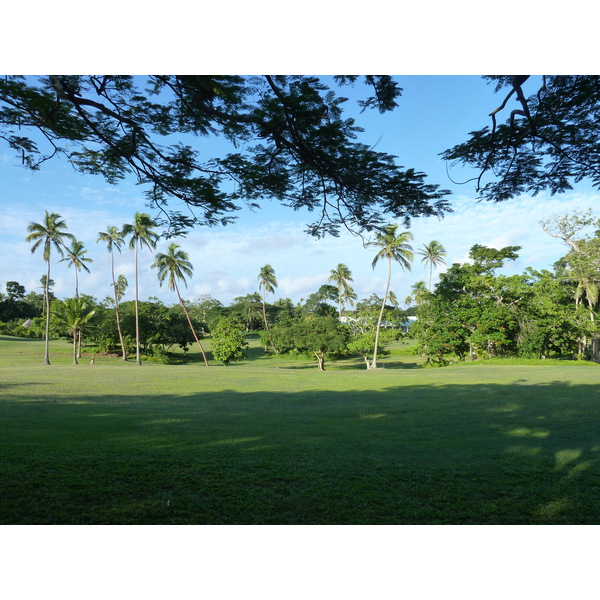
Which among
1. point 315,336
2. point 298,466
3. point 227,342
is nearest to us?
point 298,466

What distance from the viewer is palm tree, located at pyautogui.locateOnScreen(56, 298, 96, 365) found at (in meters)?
25.5

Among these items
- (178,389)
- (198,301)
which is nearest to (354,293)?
(198,301)

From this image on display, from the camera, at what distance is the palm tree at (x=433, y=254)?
24859 mm

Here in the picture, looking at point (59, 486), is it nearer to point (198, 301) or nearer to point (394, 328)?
point (394, 328)

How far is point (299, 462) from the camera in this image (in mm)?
4121

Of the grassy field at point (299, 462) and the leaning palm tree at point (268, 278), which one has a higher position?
the leaning palm tree at point (268, 278)

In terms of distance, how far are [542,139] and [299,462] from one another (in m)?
4.73

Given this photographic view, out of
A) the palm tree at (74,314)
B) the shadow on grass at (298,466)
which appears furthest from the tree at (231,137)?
the palm tree at (74,314)

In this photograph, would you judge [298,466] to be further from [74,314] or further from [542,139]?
[74,314]

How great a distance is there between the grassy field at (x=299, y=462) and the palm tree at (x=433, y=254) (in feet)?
55.9

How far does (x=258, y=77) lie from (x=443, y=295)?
20708mm

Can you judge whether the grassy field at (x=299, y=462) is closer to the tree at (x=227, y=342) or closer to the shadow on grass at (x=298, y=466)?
the shadow on grass at (x=298, y=466)

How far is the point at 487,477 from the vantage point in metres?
3.75

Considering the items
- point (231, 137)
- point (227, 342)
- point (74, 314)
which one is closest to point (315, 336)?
point (227, 342)
